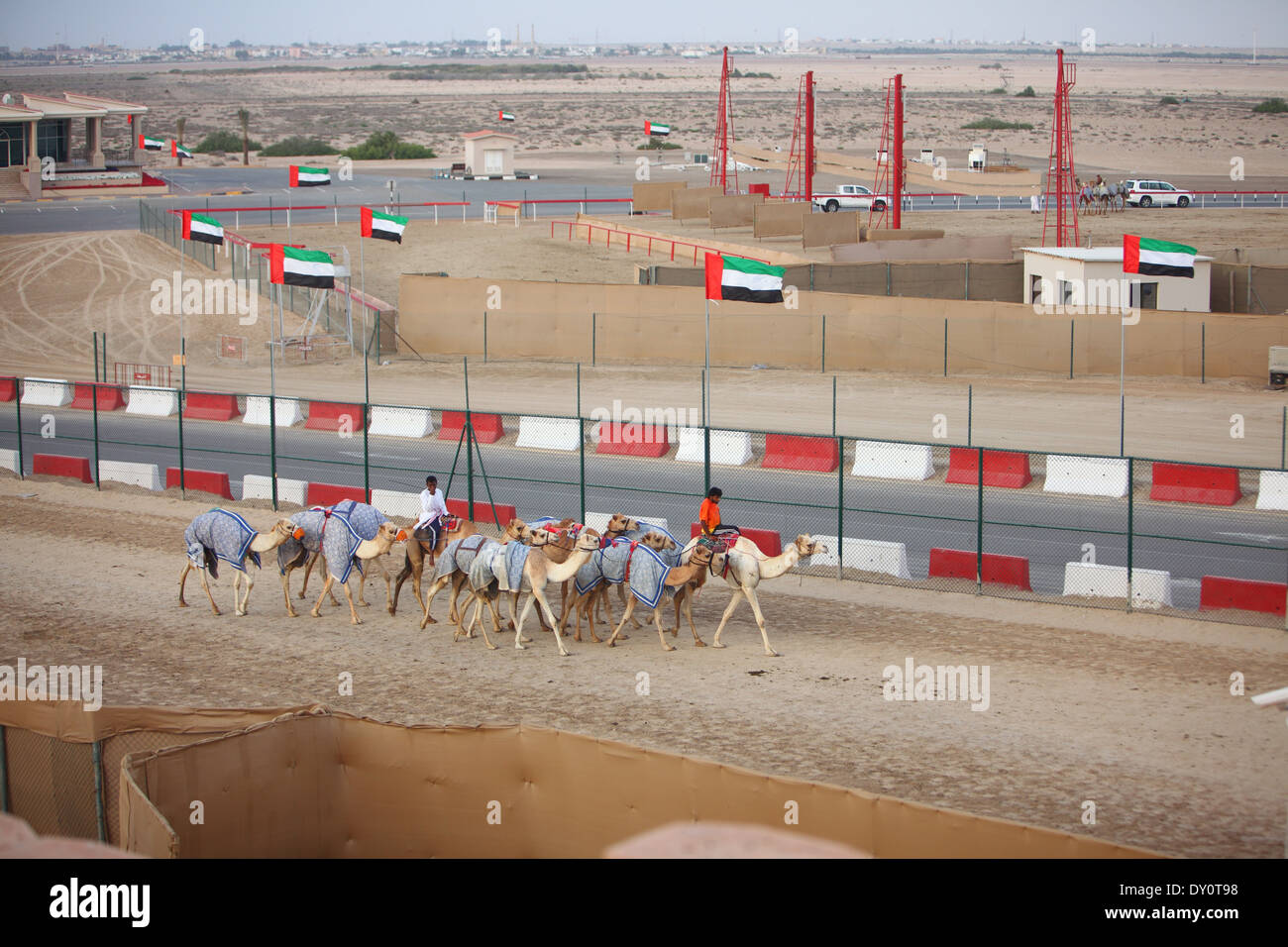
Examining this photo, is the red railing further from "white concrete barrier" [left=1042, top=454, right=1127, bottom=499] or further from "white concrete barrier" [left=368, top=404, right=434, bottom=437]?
"white concrete barrier" [left=1042, top=454, right=1127, bottom=499]

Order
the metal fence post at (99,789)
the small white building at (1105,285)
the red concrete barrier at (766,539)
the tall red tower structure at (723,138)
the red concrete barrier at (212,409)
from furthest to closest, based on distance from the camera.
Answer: the tall red tower structure at (723,138) < the small white building at (1105,285) < the red concrete barrier at (212,409) < the red concrete barrier at (766,539) < the metal fence post at (99,789)

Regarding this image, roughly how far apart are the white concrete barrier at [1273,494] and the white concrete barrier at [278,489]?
1699cm

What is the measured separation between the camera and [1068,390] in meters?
36.8

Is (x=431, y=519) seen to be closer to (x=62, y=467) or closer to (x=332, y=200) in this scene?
(x=62, y=467)

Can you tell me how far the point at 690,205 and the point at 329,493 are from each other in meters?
40.7

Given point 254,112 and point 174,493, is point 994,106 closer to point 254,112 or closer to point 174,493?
point 254,112

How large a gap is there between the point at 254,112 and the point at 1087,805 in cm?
15272

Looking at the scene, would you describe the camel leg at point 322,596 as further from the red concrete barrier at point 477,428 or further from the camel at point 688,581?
the red concrete barrier at point 477,428

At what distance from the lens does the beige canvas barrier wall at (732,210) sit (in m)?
61.7

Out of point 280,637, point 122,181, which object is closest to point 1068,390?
point 280,637

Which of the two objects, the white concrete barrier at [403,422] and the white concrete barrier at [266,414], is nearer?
the white concrete barrier at [403,422]

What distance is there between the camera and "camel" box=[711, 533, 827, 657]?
725 inches

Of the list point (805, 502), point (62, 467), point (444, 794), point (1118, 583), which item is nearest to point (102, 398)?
point (62, 467)

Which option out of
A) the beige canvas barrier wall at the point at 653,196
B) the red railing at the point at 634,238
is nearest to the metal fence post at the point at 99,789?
the red railing at the point at 634,238
